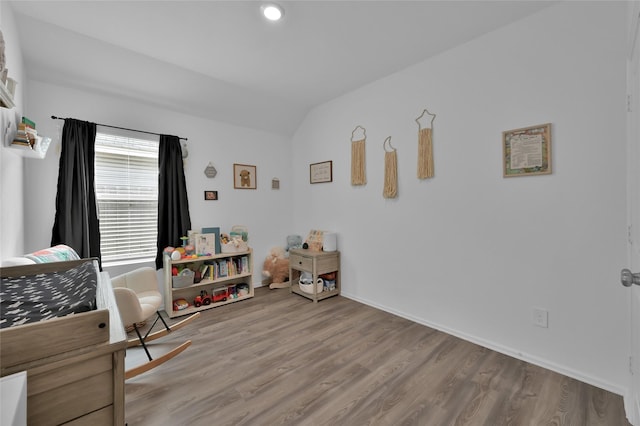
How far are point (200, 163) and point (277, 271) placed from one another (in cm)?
181

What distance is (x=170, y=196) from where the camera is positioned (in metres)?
3.14

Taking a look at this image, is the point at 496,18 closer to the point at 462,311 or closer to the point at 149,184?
the point at 462,311

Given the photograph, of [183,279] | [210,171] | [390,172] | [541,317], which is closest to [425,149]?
[390,172]

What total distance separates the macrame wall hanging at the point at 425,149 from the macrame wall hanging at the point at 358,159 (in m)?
0.72

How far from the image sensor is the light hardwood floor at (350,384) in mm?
1535

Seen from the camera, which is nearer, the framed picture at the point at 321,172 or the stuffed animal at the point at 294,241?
the framed picture at the point at 321,172

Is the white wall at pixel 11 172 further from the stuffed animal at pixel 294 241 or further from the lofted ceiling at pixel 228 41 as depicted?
the stuffed animal at pixel 294 241

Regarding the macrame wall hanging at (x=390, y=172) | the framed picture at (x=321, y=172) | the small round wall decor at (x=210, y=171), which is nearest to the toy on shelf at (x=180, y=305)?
the small round wall decor at (x=210, y=171)

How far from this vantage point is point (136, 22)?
2.08 m

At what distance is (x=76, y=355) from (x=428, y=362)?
2.14 meters

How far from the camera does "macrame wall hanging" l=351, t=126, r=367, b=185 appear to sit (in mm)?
3244

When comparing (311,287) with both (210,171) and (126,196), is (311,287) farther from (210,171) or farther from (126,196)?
(126,196)

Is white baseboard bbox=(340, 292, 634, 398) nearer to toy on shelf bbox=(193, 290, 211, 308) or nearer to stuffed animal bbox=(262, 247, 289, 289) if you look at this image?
stuffed animal bbox=(262, 247, 289, 289)

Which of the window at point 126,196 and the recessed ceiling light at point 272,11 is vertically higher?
the recessed ceiling light at point 272,11
